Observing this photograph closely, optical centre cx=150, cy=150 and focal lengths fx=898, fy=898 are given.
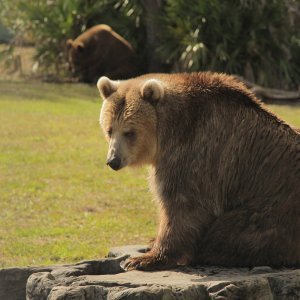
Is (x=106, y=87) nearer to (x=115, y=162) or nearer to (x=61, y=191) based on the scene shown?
(x=115, y=162)

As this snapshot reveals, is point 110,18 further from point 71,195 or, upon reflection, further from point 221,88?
point 221,88

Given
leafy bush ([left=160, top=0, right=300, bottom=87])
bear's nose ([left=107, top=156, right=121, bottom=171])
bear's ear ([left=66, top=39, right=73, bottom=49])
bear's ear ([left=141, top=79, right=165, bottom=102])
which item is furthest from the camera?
bear's ear ([left=66, top=39, right=73, bottom=49])

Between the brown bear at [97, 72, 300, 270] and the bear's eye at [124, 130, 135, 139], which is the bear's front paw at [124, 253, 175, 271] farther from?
the bear's eye at [124, 130, 135, 139]

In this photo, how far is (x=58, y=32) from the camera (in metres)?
22.7

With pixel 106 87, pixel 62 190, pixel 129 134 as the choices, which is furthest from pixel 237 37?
pixel 129 134

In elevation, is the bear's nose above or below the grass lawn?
above

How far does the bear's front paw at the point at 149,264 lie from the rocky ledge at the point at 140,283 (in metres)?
0.08

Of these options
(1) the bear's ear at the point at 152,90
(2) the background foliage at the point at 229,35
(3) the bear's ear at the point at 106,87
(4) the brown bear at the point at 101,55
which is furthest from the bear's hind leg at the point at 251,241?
(4) the brown bear at the point at 101,55

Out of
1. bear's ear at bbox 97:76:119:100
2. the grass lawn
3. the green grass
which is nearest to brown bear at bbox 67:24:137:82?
the grass lawn

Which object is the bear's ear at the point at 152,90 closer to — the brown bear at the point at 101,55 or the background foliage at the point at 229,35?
the background foliage at the point at 229,35

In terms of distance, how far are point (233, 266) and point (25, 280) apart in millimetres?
1348

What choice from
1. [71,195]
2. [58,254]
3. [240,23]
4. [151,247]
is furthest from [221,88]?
[240,23]

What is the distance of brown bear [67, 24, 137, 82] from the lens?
21438 mm

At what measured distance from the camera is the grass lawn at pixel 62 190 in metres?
9.06
